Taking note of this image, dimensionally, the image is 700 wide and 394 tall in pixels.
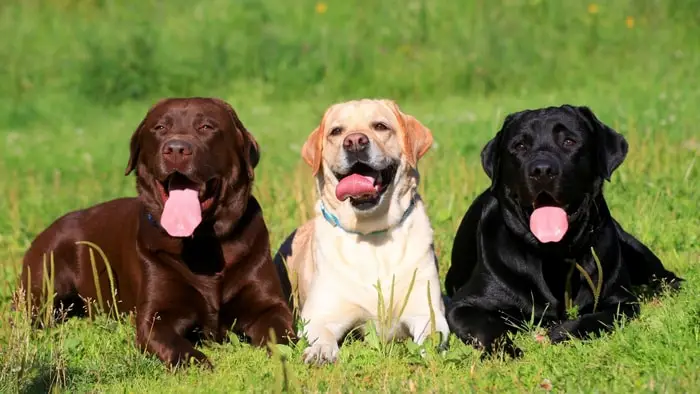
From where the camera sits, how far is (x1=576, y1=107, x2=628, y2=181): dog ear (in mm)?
5735

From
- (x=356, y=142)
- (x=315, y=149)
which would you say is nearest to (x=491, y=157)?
(x=356, y=142)

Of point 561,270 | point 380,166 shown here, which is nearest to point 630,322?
point 561,270

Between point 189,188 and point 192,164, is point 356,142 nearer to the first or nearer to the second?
point 192,164

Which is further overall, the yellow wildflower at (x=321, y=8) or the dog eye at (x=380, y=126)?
the yellow wildflower at (x=321, y=8)

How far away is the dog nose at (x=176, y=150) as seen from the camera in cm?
555

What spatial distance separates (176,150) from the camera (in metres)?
5.55

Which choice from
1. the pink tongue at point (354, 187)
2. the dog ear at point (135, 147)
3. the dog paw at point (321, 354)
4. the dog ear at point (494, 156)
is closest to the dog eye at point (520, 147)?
the dog ear at point (494, 156)

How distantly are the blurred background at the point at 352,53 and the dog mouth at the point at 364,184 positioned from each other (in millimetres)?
9555

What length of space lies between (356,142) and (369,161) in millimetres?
130

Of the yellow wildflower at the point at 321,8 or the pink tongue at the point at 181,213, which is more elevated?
the yellow wildflower at the point at 321,8

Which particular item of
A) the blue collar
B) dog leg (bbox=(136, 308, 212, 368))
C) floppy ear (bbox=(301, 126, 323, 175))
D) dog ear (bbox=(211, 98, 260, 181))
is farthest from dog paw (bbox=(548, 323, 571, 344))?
dog ear (bbox=(211, 98, 260, 181))

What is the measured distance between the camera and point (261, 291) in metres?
5.95

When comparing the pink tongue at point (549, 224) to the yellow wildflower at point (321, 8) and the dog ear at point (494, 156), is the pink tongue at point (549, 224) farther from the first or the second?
the yellow wildflower at point (321, 8)

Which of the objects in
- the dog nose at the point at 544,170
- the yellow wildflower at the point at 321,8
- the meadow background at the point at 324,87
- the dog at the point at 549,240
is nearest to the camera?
the dog nose at the point at 544,170
